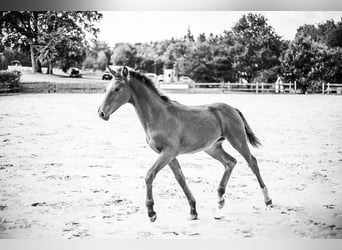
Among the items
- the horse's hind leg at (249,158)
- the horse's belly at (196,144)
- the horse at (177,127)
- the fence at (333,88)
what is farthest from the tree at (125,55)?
the fence at (333,88)

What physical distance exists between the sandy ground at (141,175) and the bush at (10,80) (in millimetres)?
95

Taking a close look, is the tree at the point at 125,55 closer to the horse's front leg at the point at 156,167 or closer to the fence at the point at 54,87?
the fence at the point at 54,87

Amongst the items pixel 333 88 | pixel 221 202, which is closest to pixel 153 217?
pixel 221 202

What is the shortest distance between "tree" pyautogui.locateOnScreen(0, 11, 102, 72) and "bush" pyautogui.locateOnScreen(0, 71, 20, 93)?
220 millimetres

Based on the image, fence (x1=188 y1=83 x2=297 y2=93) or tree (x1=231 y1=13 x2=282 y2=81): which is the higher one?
tree (x1=231 y1=13 x2=282 y2=81)

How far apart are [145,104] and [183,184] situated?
714mm

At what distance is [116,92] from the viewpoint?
2805 mm

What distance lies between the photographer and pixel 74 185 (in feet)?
10.7

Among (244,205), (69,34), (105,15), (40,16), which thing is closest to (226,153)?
(244,205)

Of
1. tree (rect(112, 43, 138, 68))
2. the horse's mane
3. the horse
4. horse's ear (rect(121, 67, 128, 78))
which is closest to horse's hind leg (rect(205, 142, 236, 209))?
the horse

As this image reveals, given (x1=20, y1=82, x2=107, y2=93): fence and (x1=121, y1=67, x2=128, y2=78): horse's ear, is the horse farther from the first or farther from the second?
(x1=20, y1=82, x2=107, y2=93): fence

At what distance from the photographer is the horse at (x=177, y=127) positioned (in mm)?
2785

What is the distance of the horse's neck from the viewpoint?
284 centimetres

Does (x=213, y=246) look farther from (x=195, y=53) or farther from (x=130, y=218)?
(x=195, y=53)
